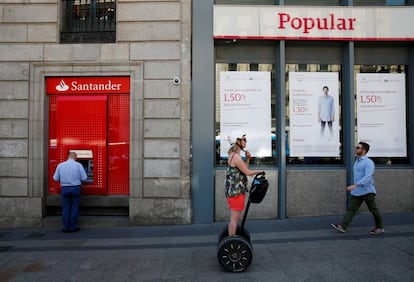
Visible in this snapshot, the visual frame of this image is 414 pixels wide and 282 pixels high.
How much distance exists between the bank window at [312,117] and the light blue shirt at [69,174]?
487 cm

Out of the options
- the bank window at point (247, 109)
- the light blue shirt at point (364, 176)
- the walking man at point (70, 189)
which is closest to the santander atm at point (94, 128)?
the walking man at point (70, 189)

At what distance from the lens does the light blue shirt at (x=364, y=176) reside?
668 cm

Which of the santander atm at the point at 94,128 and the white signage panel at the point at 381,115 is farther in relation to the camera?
the white signage panel at the point at 381,115

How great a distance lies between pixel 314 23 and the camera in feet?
28.0

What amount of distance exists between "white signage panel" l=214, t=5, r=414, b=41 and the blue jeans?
15.5ft

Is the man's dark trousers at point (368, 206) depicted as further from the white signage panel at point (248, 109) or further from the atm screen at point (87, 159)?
the atm screen at point (87, 159)

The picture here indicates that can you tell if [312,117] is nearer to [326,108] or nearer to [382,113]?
[326,108]

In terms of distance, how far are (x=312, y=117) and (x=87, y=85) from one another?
5.49m

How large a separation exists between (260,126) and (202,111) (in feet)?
4.95

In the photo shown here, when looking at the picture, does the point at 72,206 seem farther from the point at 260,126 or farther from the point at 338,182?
the point at 338,182

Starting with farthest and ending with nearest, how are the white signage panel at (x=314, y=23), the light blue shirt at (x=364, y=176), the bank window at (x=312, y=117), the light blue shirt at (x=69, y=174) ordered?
1. the bank window at (x=312, y=117)
2. the white signage panel at (x=314, y=23)
3. the light blue shirt at (x=69, y=174)
4. the light blue shirt at (x=364, y=176)

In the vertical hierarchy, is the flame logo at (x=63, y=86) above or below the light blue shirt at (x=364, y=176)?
above

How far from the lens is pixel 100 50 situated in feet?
27.7

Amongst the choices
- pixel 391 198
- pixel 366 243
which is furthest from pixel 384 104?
pixel 366 243
